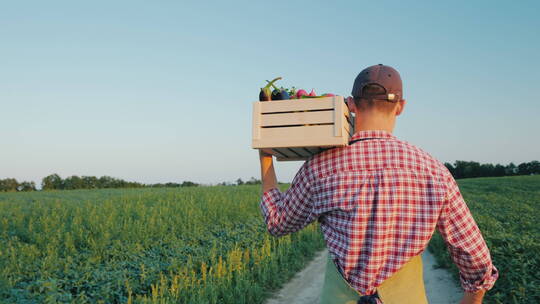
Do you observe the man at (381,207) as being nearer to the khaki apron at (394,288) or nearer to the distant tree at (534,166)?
the khaki apron at (394,288)

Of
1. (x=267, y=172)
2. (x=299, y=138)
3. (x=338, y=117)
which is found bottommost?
(x=267, y=172)

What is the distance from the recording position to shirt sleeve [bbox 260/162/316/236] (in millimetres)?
1922

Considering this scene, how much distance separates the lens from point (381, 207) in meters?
1.70

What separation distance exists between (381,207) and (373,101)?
49 centimetres

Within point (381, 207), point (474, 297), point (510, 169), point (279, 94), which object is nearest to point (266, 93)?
point (279, 94)

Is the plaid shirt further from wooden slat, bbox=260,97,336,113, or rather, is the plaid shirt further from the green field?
the green field

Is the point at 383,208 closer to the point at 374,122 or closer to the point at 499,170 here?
the point at 374,122

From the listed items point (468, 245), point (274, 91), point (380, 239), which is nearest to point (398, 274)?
point (380, 239)

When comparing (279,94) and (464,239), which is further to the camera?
(279,94)

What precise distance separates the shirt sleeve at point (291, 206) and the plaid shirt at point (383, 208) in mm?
56

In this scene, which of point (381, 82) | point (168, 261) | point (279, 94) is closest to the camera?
point (381, 82)

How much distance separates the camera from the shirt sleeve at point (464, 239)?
1781 millimetres

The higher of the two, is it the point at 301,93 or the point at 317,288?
the point at 301,93

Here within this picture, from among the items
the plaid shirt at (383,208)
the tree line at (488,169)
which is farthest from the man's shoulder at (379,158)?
the tree line at (488,169)
